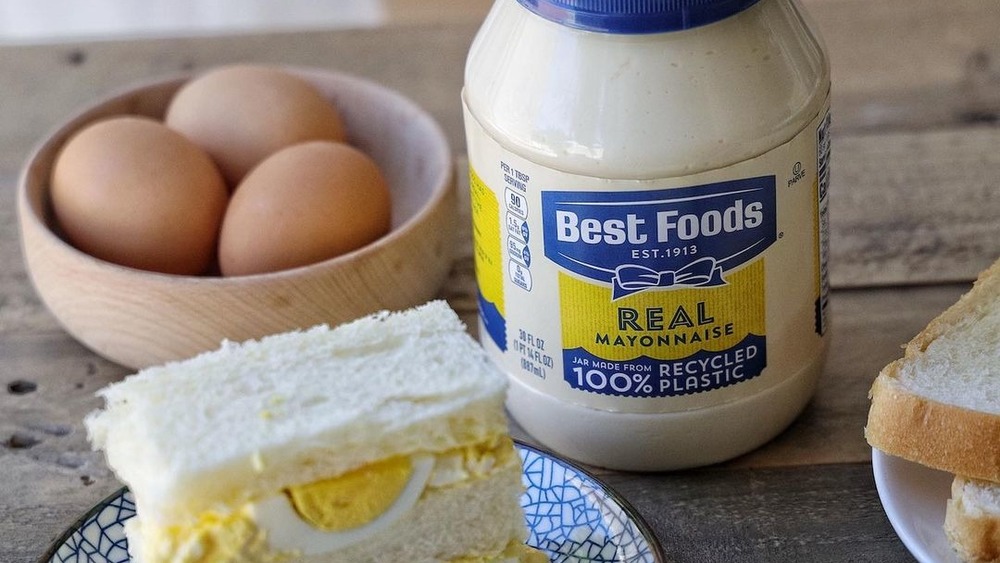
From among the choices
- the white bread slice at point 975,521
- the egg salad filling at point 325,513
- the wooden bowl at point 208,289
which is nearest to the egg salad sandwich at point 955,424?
the white bread slice at point 975,521

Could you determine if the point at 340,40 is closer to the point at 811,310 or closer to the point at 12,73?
the point at 12,73

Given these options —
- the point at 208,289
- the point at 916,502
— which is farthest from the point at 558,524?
the point at 208,289

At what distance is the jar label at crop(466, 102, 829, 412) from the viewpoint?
101 centimetres

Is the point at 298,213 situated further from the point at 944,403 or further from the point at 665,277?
the point at 944,403

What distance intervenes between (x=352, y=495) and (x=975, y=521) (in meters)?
0.48

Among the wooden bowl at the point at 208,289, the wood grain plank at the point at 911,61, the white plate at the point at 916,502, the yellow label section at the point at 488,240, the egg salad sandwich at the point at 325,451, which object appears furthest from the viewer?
the wood grain plank at the point at 911,61

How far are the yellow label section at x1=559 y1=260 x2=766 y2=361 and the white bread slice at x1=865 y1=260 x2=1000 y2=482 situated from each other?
130 mm

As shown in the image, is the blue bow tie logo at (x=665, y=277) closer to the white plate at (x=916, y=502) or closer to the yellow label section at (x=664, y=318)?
the yellow label section at (x=664, y=318)

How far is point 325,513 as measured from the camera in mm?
897

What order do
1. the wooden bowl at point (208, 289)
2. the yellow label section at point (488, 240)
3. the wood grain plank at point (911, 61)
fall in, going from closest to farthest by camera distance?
1. the yellow label section at point (488, 240)
2. the wooden bowl at point (208, 289)
3. the wood grain plank at point (911, 61)

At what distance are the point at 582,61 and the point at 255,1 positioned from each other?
2537mm

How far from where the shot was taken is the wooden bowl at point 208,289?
47.4 inches

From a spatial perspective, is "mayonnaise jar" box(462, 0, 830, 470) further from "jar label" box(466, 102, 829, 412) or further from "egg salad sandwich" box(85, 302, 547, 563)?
"egg salad sandwich" box(85, 302, 547, 563)

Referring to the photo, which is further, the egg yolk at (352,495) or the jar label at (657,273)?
the jar label at (657,273)
